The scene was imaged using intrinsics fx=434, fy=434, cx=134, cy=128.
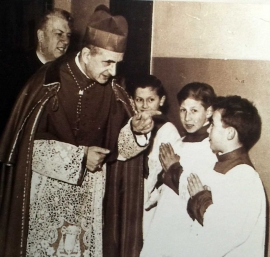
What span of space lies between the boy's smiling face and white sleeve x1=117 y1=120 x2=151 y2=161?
0.96ft

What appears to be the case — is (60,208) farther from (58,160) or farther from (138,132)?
(138,132)

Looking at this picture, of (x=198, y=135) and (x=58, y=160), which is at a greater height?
(x=198, y=135)

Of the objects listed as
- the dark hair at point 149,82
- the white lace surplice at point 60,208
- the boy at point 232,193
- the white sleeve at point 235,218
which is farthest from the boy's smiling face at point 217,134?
the white lace surplice at point 60,208

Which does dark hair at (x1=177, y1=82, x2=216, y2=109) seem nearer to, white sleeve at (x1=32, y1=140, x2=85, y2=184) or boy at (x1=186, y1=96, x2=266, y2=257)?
boy at (x1=186, y1=96, x2=266, y2=257)

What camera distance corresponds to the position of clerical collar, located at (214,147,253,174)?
1.99 meters

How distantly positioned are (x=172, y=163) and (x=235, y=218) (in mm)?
381

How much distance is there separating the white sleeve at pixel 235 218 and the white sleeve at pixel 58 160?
632 millimetres

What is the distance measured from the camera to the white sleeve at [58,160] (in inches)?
78.5

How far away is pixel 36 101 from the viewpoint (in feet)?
6.59

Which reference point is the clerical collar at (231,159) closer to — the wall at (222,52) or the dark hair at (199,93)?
the wall at (222,52)

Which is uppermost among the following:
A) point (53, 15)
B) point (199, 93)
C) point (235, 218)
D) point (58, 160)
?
point (53, 15)

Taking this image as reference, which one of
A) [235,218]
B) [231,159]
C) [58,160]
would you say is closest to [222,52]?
[231,159]

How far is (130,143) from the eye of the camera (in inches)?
79.5

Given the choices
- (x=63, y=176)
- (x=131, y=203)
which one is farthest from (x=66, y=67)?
(x=131, y=203)
